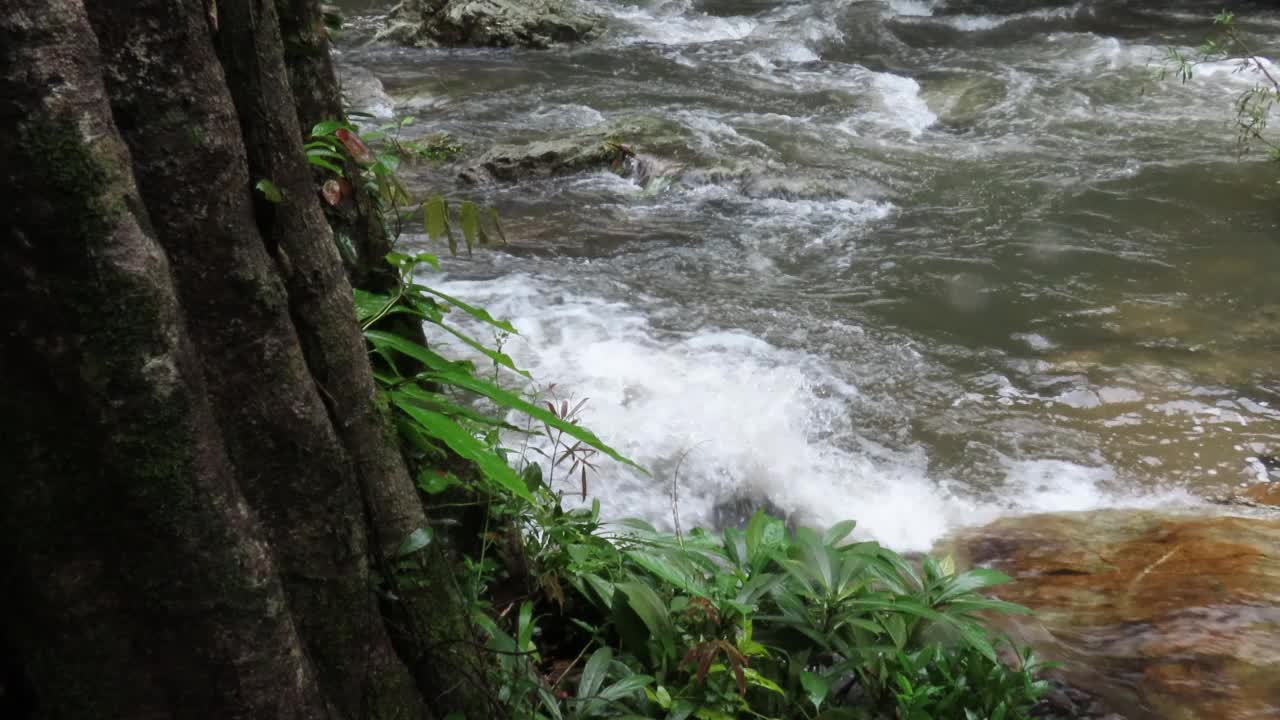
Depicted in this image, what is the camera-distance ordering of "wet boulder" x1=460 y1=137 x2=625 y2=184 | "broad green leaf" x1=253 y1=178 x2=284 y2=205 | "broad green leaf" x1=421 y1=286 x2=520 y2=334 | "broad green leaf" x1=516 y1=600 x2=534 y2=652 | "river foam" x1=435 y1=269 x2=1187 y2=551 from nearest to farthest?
"broad green leaf" x1=253 y1=178 x2=284 y2=205, "broad green leaf" x1=421 y1=286 x2=520 y2=334, "broad green leaf" x1=516 y1=600 x2=534 y2=652, "river foam" x1=435 y1=269 x2=1187 y2=551, "wet boulder" x1=460 y1=137 x2=625 y2=184

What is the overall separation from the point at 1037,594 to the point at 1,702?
287cm

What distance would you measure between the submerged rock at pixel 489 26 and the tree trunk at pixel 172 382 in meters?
10.9

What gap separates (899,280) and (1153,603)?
331cm

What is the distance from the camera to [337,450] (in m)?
1.38

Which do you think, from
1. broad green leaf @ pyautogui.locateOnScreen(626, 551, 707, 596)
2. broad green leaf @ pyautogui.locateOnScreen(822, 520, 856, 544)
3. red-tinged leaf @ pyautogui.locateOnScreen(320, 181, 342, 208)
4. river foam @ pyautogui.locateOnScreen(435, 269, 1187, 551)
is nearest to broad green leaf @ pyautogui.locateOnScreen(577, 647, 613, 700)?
broad green leaf @ pyautogui.locateOnScreen(626, 551, 707, 596)

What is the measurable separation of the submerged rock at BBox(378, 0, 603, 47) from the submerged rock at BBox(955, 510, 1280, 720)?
946cm

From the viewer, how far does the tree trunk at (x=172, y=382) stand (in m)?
1.04

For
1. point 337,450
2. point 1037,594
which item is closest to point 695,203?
point 1037,594

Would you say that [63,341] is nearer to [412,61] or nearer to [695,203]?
[695,203]

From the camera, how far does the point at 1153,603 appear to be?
298 cm

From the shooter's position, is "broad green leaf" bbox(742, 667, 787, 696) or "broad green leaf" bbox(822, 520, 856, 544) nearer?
"broad green leaf" bbox(742, 667, 787, 696)

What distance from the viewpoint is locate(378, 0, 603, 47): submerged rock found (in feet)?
38.5

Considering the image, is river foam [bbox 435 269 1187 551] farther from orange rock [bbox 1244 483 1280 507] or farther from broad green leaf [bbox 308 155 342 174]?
broad green leaf [bbox 308 155 342 174]

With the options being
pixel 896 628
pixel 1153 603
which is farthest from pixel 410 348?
pixel 1153 603
